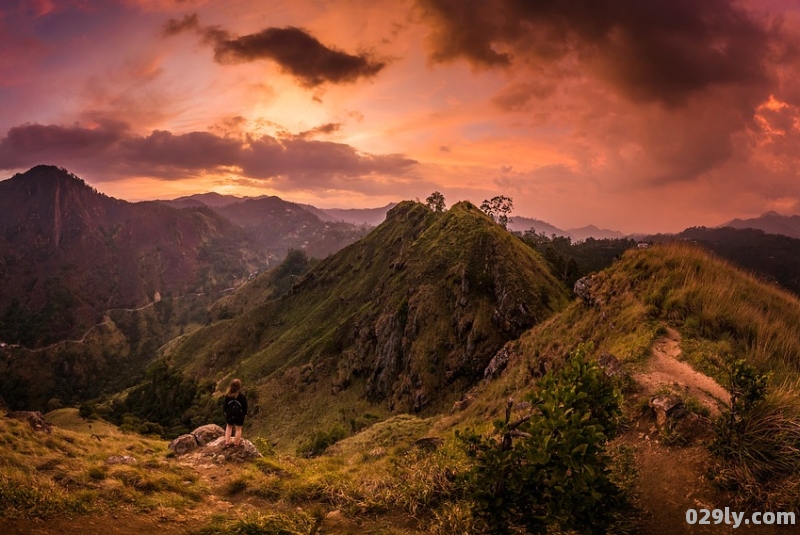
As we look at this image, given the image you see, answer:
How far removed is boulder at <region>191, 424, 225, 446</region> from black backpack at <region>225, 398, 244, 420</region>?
2.75m

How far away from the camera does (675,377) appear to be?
1048 centimetres

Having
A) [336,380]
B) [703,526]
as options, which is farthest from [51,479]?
[336,380]

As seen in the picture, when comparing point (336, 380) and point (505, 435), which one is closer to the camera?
point (505, 435)

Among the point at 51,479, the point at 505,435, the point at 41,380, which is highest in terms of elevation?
the point at 505,435

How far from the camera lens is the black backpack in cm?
1432

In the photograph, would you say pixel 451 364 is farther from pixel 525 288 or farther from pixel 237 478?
pixel 237 478

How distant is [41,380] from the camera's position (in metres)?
182

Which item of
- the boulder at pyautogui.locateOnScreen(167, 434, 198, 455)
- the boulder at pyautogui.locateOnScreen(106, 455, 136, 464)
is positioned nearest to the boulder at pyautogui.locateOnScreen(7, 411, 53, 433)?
the boulder at pyautogui.locateOnScreen(167, 434, 198, 455)

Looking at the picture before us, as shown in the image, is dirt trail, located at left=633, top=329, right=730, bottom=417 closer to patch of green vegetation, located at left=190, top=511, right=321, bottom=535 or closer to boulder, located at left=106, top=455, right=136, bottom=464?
patch of green vegetation, located at left=190, top=511, right=321, bottom=535

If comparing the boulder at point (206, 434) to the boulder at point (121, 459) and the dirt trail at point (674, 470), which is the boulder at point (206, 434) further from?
the dirt trail at point (674, 470)

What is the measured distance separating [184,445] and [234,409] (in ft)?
10.1

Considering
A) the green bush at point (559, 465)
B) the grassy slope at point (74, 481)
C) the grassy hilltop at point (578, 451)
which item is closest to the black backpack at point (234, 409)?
the grassy hilltop at point (578, 451)

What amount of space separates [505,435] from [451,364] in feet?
163

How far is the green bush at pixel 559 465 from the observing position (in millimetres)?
5344
